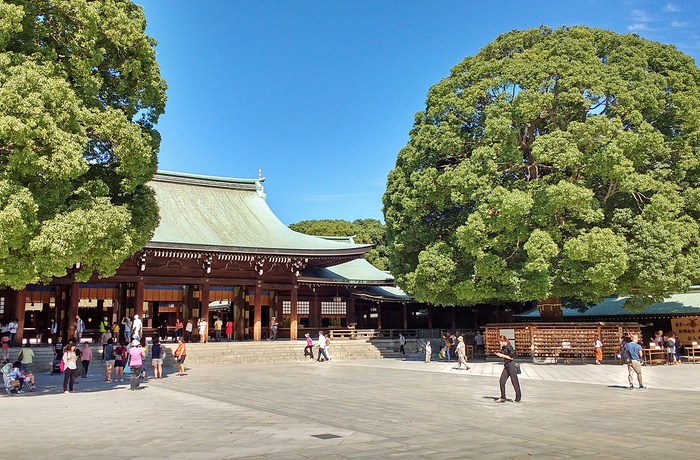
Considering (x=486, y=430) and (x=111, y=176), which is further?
(x=111, y=176)

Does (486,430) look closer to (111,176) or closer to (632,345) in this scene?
(632,345)

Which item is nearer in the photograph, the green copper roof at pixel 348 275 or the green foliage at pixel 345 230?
the green copper roof at pixel 348 275

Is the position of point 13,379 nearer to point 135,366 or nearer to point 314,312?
point 135,366

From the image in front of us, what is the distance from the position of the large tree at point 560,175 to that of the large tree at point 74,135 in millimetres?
12765

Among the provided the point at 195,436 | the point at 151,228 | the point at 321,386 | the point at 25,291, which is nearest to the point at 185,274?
the point at 25,291

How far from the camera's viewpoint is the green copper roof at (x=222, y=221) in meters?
28.7

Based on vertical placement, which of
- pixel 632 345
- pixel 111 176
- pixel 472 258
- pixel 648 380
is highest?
pixel 111 176

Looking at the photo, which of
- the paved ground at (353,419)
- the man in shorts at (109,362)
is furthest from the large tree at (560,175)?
the man in shorts at (109,362)

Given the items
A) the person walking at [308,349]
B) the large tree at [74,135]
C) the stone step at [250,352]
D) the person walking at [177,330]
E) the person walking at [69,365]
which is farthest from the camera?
the person walking at [177,330]

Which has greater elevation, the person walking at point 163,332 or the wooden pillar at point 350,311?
the wooden pillar at point 350,311

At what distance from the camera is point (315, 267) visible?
3556 cm

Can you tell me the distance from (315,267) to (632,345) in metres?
22.6

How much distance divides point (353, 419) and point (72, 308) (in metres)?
18.9

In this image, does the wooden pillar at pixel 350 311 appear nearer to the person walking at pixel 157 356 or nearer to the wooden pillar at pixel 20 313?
the person walking at pixel 157 356
